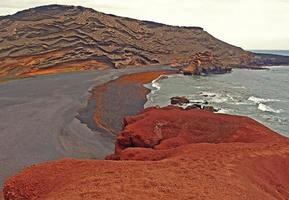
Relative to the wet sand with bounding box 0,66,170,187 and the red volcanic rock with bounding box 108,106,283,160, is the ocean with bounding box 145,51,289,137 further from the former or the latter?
the red volcanic rock with bounding box 108,106,283,160

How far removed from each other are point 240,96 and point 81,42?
53002 millimetres

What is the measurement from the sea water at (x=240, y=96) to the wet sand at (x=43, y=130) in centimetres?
1101

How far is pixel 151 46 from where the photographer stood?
126 m

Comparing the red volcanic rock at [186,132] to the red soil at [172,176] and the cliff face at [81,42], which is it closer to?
the red soil at [172,176]

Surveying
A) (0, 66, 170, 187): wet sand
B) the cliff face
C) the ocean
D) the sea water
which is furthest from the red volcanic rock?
the cliff face

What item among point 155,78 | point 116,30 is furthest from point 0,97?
point 116,30

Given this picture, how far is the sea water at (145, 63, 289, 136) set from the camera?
154 ft

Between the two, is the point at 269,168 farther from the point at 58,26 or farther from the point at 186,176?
the point at 58,26

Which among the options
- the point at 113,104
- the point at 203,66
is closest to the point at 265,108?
the point at 113,104

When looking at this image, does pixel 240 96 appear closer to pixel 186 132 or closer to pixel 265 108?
pixel 265 108

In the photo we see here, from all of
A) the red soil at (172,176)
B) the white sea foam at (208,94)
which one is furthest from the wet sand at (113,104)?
the red soil at (172,176)

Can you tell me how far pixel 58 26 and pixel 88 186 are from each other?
101m

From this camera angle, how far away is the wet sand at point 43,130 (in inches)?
1150

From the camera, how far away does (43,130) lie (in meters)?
36.0
